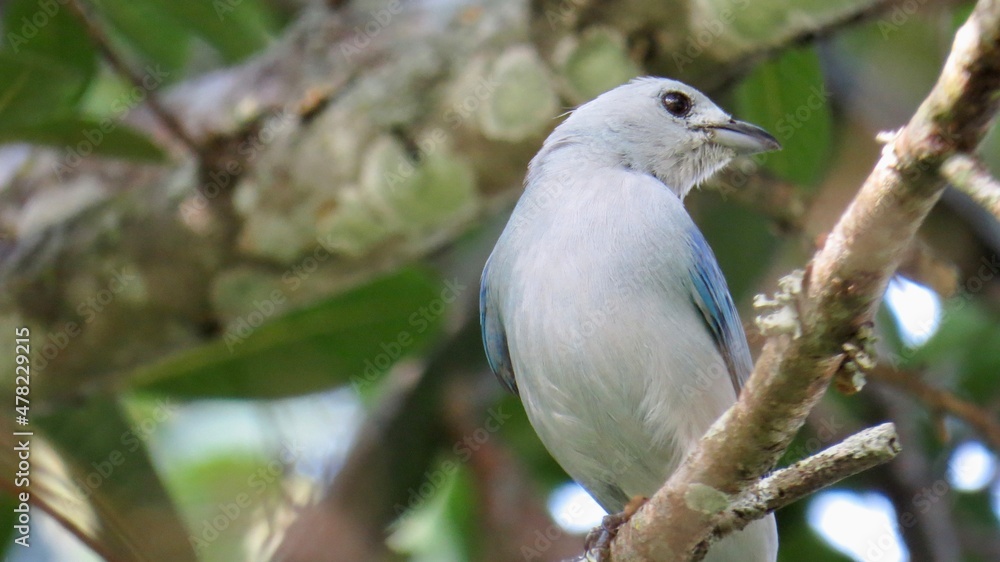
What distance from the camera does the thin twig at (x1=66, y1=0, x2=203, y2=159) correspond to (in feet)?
13.0

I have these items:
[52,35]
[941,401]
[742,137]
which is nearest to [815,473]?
[742,137]

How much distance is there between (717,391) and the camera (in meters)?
3.14

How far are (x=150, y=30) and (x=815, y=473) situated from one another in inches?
163

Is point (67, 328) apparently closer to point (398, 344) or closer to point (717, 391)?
point (398, 344)

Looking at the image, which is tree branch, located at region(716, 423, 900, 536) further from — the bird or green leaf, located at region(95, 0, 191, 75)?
green leaf, located at region(95, 0, 191, 75)

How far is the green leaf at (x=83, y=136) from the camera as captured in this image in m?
4.04

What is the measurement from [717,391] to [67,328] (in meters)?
2.78

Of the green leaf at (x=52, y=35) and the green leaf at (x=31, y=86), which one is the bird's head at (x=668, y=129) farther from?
the green leaf at (x=52, y=35)

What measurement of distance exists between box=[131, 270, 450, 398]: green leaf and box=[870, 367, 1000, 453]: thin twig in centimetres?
194

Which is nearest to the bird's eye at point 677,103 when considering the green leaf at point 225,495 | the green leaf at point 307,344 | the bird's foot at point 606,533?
the green leaf at point 307,344

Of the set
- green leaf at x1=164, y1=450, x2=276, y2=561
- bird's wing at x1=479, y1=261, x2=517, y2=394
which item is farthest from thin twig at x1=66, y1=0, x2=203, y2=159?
green leaf at x1=164, y1=450, x2=276, y2=561

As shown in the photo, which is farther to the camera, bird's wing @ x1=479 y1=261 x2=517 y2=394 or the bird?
bird's wing @ x1=479 y1=261 x2=517 y2=394

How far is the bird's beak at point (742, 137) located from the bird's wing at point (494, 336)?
1.09 metres

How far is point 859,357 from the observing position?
1731 mm
